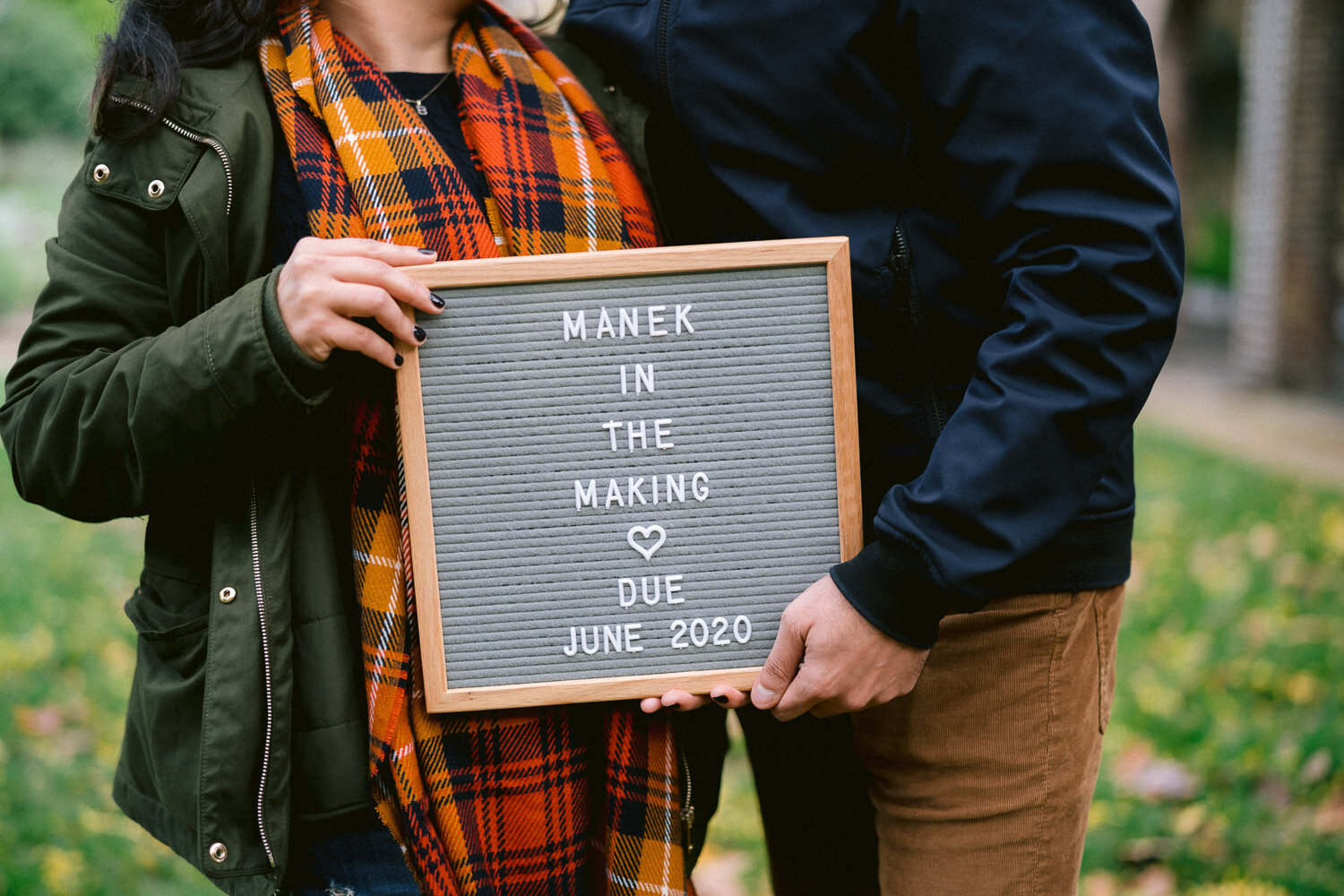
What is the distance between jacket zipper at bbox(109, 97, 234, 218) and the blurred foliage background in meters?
0.18

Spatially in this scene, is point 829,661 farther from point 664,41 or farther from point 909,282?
point 664,41

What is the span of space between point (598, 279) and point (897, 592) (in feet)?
1.83

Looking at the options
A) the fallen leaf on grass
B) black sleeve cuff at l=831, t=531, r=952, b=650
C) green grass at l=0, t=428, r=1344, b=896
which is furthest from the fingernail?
the fallen leaf on grass

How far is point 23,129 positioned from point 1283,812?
22.7 feet

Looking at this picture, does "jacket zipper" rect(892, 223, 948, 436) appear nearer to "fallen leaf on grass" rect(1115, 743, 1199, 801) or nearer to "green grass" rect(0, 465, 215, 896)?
"fallen leaf on grass" rect(1115, 743, 1199, 801)

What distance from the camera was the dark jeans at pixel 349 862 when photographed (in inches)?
62.2

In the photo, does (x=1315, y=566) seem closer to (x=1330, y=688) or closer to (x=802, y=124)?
(x=1330, y=688)

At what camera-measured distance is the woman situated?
→ 4.77 feet

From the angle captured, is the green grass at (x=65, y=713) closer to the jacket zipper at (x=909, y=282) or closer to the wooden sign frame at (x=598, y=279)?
the wooden sign frame at (x=598, y=279)

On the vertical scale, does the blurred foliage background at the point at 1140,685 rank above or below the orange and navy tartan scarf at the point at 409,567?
below

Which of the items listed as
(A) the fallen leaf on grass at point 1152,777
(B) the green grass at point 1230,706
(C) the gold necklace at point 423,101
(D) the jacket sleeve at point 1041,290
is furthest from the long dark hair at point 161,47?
(A) the fallen leaf on grass at point 1152,777

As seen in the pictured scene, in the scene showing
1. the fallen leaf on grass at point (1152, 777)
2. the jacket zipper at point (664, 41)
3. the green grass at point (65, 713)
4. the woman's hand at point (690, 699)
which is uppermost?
the jacket zipper at point (664, 41)

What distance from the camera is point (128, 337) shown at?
1.55 m

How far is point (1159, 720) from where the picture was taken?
3.85 m
